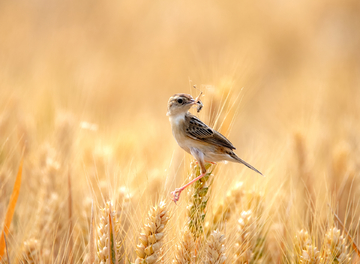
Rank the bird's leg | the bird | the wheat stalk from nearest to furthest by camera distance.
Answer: the wheat stalk → the bird's leg → the bird

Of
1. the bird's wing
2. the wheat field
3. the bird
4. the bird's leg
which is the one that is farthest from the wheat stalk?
the bird's wing

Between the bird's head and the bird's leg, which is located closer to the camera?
the bird's leg

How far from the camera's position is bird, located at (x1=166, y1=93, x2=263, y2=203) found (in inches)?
103

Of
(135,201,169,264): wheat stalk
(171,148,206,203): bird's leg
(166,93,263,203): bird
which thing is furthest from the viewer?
(166,93,263,203): bird

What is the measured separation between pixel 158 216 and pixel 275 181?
1768mm

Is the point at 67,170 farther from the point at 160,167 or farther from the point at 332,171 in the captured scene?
the point at 332,171

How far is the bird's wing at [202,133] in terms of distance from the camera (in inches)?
104

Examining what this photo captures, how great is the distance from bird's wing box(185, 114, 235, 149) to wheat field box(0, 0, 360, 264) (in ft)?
0.24

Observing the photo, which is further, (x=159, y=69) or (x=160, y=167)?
(x=159, y=69)

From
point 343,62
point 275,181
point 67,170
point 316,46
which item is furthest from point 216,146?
point 316,46

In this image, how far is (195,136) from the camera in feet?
9.07

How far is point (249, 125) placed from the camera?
7461mm

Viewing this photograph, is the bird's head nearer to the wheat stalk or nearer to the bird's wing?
the bird's wing

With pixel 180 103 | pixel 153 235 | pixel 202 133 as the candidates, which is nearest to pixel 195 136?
pixel 202 133
